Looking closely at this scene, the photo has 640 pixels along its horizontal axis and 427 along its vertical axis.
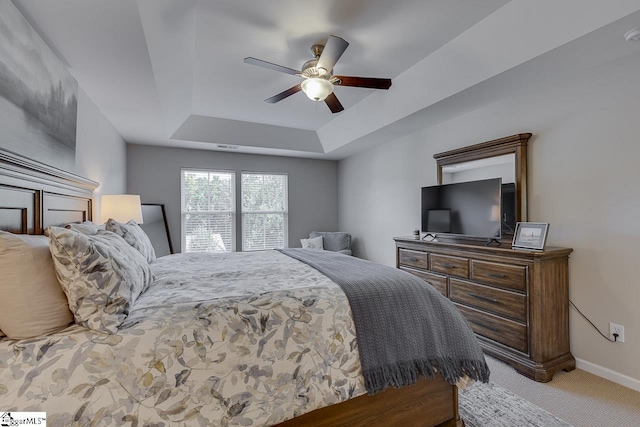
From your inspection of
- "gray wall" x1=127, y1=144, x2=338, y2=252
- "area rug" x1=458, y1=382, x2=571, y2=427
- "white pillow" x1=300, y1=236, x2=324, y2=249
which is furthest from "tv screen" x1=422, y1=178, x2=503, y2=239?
"gray wall" x1=127, y1=144, x2=338, y2=252

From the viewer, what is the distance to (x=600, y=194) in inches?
88.0

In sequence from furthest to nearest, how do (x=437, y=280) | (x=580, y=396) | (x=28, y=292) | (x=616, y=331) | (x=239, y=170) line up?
1. (x=239, y=170)
2. (x=437, y=280)
3. (x=616, y=331)
4. (x=580, y=396)
5. (x=28, y=292)

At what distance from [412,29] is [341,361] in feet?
8.04

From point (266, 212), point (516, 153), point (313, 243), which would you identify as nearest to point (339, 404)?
point (516, 153)

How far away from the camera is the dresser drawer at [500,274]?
2.31 metres

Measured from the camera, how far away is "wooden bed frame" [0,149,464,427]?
4.70 ft

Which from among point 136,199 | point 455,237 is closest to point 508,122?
point 455,237

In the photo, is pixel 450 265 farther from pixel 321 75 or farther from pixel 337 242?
pixel 337 242

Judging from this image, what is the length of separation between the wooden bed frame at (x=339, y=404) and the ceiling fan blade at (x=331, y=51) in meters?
1.89

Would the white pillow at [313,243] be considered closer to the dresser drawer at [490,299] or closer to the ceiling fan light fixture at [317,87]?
the dresser drawer at [490,299]

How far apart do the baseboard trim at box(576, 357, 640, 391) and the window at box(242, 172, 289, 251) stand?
4277 mm

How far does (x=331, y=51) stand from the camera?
2.10m

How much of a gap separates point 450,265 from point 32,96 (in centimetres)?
348

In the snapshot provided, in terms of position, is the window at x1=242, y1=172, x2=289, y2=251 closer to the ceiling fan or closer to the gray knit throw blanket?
the ceiling fan
